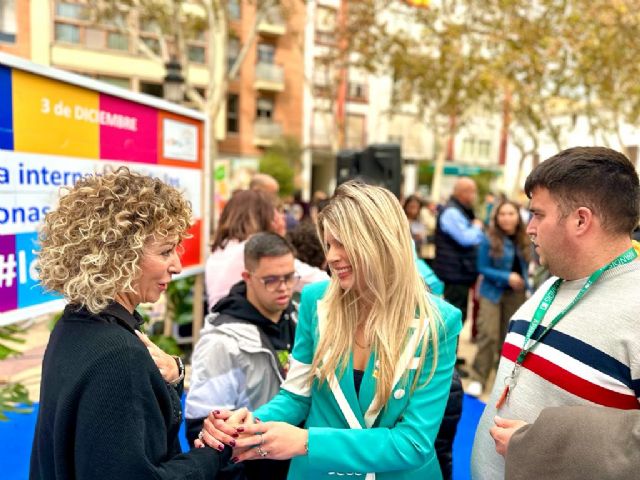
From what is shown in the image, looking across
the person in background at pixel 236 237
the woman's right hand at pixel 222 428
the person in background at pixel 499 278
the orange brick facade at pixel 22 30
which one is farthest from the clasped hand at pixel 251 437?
the orange brick facade at pixel 22 30

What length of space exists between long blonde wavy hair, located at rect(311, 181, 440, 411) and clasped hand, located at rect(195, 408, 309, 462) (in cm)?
20

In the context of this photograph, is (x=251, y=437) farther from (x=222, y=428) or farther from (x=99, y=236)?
(x=99, y=236)

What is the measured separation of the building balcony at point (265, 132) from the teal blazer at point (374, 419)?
25434mm

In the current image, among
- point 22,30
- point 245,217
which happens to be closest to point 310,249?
point 245,217

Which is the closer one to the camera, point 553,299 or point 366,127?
point 553,299

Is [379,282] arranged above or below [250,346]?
above

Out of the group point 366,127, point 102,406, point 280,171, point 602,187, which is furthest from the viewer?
point 366,127

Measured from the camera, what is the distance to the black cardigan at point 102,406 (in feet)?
3.84

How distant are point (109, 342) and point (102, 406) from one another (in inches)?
5.5

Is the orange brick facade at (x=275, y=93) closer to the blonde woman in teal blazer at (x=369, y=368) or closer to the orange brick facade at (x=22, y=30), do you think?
the orange brick facade at (x=22, y=30)

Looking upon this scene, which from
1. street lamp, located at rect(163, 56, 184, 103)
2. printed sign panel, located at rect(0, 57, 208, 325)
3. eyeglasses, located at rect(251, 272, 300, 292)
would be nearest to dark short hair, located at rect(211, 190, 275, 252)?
printed sign panel, located at rect(0, 57, 208, 325)

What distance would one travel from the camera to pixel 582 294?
4.70 feet

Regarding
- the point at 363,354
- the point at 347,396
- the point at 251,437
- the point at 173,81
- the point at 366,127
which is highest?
the point at 366,127

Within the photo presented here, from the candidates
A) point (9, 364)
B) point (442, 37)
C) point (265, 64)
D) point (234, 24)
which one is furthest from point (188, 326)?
point (265, 64)
